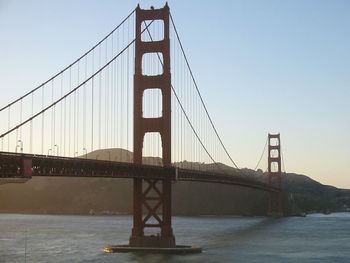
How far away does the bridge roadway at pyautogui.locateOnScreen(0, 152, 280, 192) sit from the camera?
28156 mm

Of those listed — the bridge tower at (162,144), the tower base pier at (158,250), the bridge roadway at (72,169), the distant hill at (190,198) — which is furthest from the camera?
the distant hill at (190,198)

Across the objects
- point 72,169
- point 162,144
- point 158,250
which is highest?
point 162,144

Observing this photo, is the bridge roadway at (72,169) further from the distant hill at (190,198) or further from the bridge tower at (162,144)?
the distant hill at (190,198)

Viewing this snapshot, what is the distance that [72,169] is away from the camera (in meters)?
32.9

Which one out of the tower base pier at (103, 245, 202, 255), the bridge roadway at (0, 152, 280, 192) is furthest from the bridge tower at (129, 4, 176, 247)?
the bridge roadway at (0, 152, 280, 192)

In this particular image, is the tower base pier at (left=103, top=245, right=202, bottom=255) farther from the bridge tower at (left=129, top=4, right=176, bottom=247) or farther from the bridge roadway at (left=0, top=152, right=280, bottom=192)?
the bridge roadway at (left=0, top=152, right=280, bottom=192)

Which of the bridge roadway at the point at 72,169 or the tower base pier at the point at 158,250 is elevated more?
the bridge roadway at the point at 72,169

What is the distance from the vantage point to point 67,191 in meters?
194

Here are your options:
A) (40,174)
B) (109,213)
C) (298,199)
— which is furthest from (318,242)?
(109,213)

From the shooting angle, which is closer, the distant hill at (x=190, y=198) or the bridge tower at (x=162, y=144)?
the bridge tower at (x=162, y=144)

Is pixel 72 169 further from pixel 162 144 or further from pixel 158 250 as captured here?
pixel 162 144

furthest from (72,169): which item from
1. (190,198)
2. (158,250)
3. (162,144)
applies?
(190,198)

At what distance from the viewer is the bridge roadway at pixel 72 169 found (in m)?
28.2

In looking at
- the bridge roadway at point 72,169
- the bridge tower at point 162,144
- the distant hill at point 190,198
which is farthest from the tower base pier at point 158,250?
the distant hill at point 190,198
